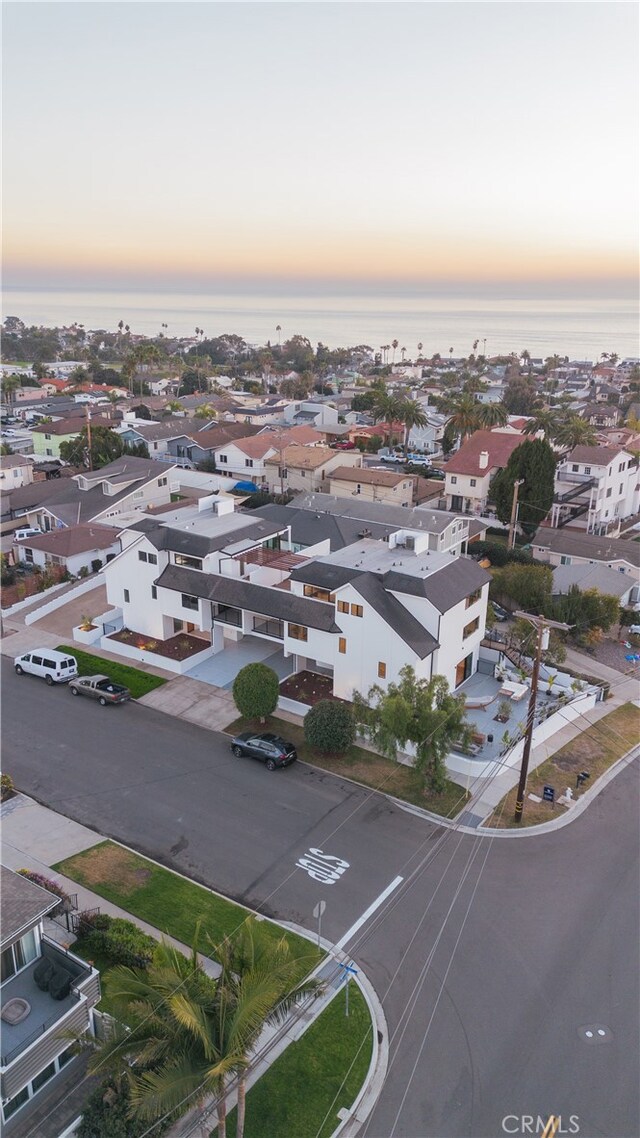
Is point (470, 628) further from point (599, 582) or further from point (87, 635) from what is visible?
point (87, 635)

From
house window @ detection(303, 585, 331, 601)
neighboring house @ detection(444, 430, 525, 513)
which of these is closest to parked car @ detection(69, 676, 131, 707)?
house window @ detection(303, 585, 331, 601)

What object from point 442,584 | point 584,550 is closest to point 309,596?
point 442,584

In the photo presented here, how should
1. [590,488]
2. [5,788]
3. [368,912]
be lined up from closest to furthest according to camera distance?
[368,912], [5,788], [590,488]

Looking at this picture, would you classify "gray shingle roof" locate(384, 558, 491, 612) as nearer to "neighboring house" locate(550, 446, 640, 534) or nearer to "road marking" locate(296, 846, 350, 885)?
"road marking" locate(296, 846, 350, 885)

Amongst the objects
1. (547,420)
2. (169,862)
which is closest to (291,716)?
(169,862)

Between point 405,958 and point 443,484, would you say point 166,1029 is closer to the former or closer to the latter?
point 405,958

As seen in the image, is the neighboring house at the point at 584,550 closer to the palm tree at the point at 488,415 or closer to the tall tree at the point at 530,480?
the tall tree at the point at 530,480
